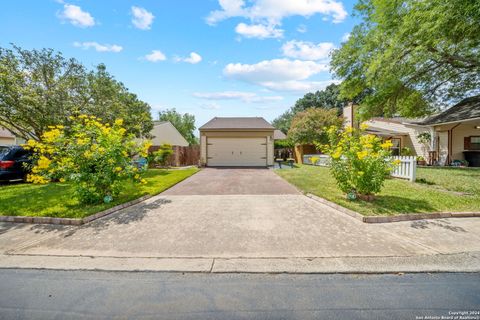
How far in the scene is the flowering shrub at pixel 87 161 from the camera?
193 inches

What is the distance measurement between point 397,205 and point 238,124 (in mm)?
13140

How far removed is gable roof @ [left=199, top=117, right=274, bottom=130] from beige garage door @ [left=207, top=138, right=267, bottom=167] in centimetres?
90

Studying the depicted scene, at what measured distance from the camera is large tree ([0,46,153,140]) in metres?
8.80

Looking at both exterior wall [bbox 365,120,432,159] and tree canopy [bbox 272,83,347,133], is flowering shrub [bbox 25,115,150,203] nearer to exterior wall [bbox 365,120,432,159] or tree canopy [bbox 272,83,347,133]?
exterior wall [bbox 365,120,432,159]

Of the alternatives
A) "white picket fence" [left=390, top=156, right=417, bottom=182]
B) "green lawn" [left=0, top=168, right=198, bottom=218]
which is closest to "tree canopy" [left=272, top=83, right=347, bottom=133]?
"white picket fence" [left=390, top=156, right=417, bottom=182]

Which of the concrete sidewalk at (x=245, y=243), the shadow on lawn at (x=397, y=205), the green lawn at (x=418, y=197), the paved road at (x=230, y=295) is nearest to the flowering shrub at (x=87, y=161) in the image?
the concrete sidewalk at (x=245, y=243)

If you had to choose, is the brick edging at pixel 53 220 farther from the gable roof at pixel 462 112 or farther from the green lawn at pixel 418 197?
the gable roof at pixel 462 112

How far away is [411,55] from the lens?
830cm

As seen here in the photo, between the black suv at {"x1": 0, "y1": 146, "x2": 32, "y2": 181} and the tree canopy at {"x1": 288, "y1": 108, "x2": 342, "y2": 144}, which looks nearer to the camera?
the black suv at {"x1": 0, "y1": 146, "x2": 32, "y2": 181}

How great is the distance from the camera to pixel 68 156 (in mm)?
5039

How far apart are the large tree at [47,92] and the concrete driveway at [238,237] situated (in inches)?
214

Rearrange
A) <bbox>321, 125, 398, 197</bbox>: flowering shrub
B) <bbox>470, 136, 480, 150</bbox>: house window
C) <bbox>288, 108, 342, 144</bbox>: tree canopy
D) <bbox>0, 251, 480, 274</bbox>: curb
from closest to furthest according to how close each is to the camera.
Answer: <bbox>0, 251, 480, 274</bbox>: curb < <bbox>321, 125, 398, 197</bbox>: flowering shrub < <bbox>470, 136, 480, 150</bbox>: house window < <bbox>288, 108, 342, 144</bbox>: tree canopy

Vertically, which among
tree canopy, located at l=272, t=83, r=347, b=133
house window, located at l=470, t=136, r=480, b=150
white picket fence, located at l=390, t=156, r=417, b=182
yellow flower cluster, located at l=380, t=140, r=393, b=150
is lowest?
white picket fence, located at l=390, t=156, r=417, b=182

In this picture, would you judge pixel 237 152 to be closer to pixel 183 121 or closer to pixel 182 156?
pixel 182 156
